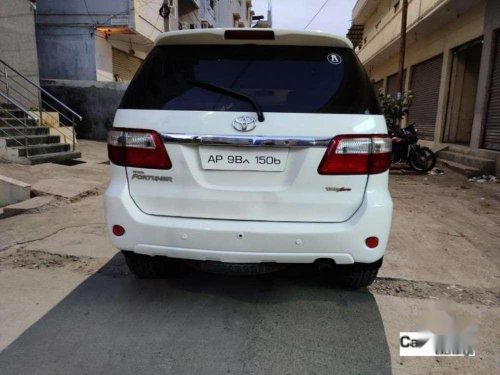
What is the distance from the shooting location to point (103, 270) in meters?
3.58

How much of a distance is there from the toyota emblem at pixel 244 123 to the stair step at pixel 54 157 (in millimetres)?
7030

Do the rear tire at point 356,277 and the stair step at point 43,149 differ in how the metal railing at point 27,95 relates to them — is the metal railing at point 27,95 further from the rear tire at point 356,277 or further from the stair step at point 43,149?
the rear tire at point 356,277

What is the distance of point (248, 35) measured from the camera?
265 centimetres

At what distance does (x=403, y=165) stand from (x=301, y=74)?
8.55 metres

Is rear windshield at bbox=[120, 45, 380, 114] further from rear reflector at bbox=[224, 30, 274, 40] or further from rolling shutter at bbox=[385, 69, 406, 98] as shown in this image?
rolling shutter at bbox=[385, 69, 406, 98]

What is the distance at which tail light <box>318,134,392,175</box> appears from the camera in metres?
2.44

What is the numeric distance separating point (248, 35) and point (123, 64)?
15.5 m

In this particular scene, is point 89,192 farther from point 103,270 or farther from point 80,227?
point 103,270

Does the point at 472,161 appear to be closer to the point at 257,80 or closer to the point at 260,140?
the point at 257,80

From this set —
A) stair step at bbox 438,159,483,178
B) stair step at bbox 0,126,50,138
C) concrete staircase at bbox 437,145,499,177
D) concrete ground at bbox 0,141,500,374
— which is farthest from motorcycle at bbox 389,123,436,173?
stair step at bbox 0,126,50,138

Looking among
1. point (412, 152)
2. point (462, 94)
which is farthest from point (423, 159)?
point (462, 94)

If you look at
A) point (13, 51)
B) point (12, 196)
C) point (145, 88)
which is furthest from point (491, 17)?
point (13, 51)

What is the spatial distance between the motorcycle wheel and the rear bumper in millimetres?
7722

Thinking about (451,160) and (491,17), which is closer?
(491,17)
